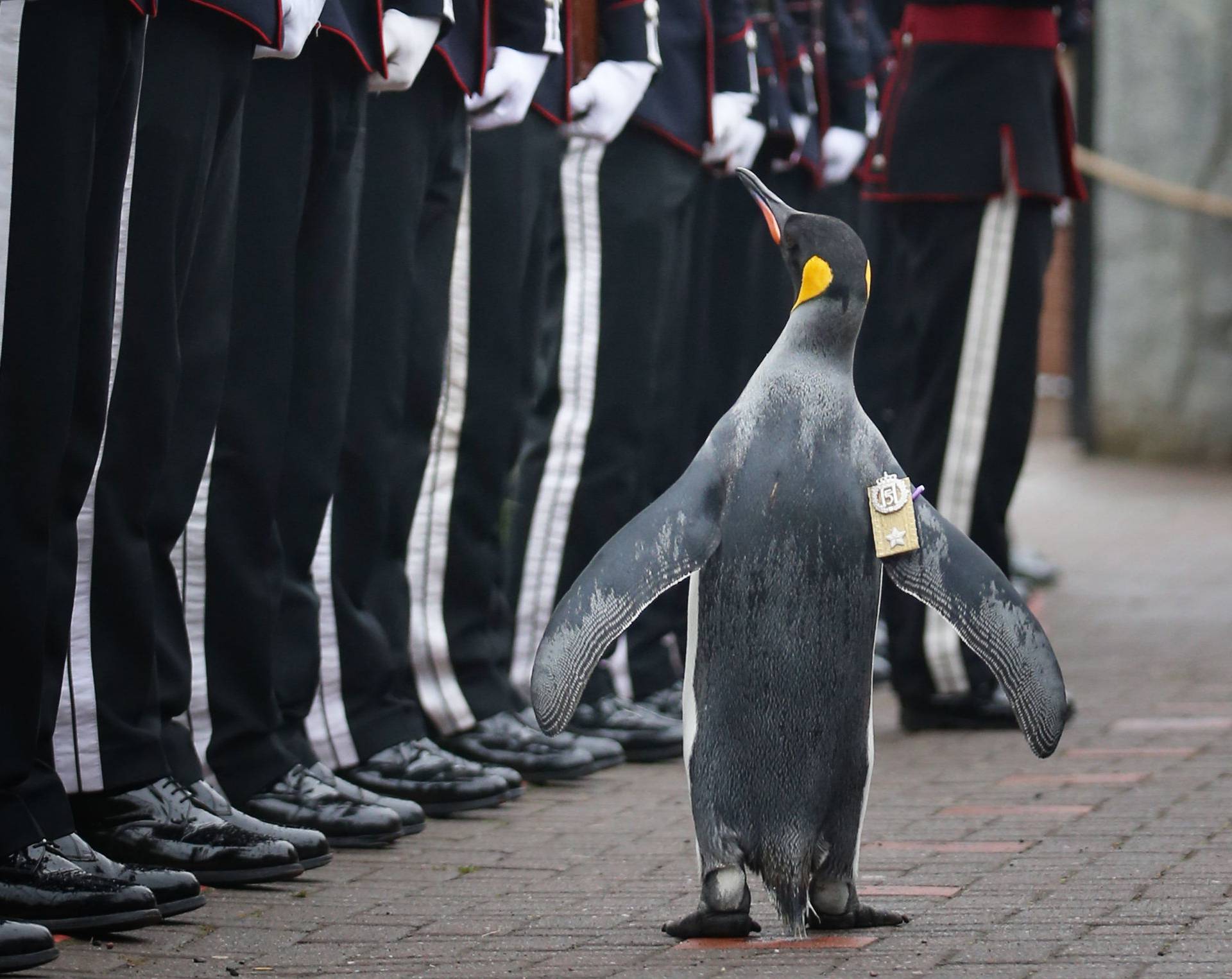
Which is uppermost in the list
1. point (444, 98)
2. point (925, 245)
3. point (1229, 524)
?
point (444, 98)

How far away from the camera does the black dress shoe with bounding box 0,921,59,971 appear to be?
2.55 m

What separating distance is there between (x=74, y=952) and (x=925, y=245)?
9.78 feet

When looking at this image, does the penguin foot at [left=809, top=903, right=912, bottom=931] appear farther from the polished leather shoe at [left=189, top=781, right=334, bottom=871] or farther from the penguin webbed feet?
the polished leather shoe at [left=189, top=781, right=334, bottom=871]

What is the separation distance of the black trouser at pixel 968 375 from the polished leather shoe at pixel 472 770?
132 cm

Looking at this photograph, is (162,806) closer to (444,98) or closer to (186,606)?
(186,606)

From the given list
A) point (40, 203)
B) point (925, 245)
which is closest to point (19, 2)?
point (40, 203)

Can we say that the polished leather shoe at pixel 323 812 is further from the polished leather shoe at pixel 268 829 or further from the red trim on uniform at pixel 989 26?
the red trim on uniform at pixel 989 26

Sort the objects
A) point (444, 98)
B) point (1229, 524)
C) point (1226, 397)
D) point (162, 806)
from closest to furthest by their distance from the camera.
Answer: point (162, 806) → point (444, 98) → point (1229, 524) → point (1226, 397)

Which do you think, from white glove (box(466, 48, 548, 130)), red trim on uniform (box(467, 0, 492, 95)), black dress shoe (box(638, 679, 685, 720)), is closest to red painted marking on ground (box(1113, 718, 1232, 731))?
black dress shoe (box(638, 679, 685, 720))

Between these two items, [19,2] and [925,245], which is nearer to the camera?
[19,2]

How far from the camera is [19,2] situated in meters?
2.67

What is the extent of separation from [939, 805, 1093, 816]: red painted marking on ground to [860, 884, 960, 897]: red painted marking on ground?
2.20 feet

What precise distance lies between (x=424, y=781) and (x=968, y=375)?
1825 millimetres

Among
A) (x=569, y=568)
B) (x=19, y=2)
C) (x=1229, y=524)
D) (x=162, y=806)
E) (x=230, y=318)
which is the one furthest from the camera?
Answer: (x=1229, y=524)
